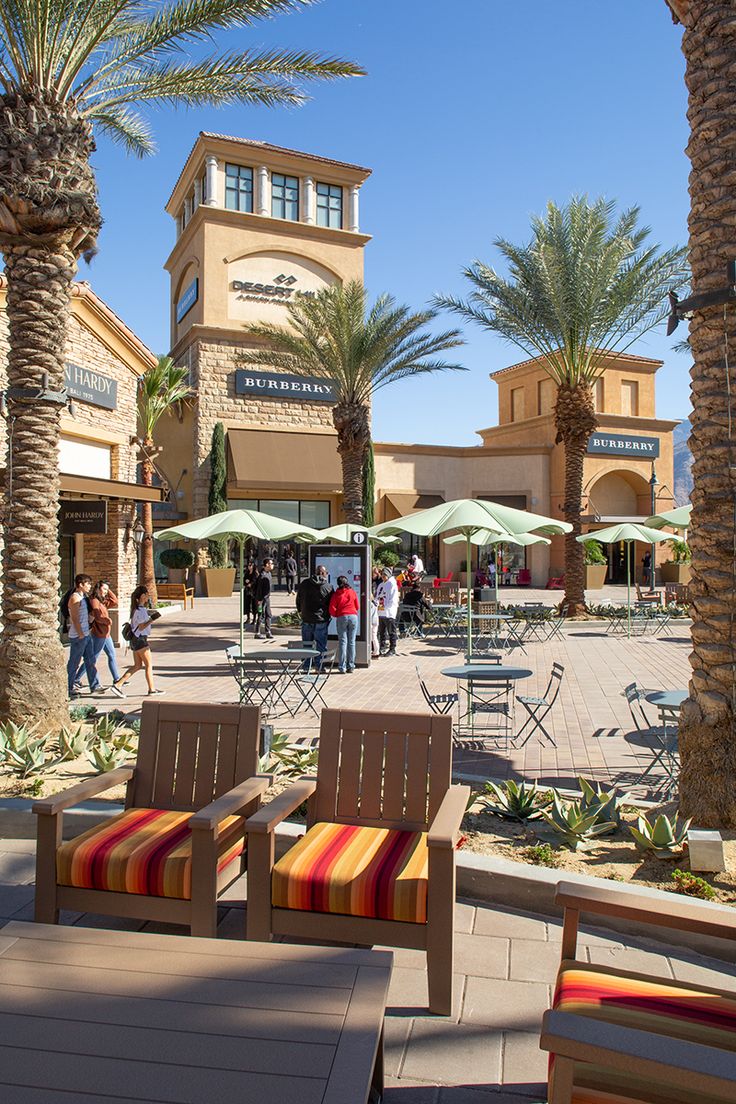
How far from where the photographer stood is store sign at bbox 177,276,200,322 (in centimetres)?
3544

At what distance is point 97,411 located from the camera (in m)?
16.8

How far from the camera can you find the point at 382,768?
4148 millimetres

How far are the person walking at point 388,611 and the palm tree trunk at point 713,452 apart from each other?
34.6 feet

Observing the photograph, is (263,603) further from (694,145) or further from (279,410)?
(279,410)

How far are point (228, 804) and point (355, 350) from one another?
70.6ft

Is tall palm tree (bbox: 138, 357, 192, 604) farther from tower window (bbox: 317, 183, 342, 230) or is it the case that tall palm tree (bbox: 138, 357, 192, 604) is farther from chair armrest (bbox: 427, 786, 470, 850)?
chair armrest (bbox: 427, 786, 470, 850)

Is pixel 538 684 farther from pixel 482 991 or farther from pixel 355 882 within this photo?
pixel 355 882

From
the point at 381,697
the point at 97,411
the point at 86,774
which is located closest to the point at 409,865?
the point at 86,774

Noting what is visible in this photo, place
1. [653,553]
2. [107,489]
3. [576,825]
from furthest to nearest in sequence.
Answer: [653,553]
[107,489]
[576,825]

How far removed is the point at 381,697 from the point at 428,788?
271 inches

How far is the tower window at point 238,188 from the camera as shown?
34594 millimetres

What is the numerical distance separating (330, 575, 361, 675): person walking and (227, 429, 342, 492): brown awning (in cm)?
2064

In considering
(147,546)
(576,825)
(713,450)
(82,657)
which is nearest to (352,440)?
(147,546)

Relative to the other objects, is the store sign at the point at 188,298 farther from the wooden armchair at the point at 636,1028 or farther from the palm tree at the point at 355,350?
the wooden armchair at the point at 636,1028
